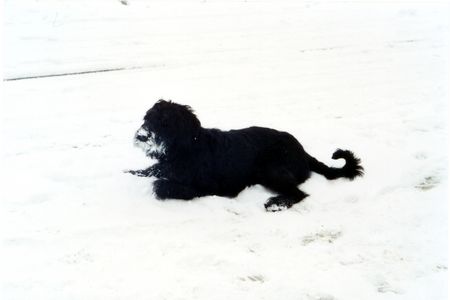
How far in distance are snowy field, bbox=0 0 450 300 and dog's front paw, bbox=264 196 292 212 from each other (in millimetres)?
111

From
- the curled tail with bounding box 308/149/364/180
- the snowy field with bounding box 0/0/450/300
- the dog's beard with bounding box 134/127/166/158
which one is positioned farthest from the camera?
the curled tail with bounding box 308/149/364/180

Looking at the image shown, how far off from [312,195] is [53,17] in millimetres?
8457

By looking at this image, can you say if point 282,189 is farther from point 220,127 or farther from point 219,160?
point 220,127

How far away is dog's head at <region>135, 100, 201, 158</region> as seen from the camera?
458cm

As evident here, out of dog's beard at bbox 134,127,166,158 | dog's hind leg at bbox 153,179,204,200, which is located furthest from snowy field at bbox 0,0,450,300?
dog's beard at bbox 134,127,166,158

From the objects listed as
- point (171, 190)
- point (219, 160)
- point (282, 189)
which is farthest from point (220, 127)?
point (171, 190)

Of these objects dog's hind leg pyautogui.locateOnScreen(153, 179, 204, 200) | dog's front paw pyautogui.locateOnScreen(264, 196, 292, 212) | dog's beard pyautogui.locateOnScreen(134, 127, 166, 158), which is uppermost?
dog's beard pyautogui.locateOnScreen(134, 127, 166, 158)

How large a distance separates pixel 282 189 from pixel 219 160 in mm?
735

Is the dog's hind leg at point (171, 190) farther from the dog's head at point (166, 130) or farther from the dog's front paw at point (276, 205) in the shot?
the dog's front paw at point (276, 205)

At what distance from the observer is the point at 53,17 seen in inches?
423

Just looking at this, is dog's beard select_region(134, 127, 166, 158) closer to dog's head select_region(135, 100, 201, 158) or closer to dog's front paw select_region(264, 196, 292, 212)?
dog's head select_region(135, 100, 201, 158)

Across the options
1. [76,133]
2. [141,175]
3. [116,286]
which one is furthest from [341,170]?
[76,133]

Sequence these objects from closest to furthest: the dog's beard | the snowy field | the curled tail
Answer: the snowy field
the dog's beard
the curled tail

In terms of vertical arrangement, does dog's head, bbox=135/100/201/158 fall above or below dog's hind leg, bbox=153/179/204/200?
above
